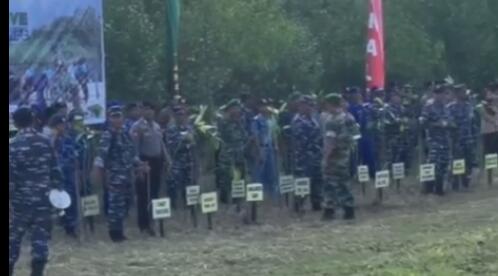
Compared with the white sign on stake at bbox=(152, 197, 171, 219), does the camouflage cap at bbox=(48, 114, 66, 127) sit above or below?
above

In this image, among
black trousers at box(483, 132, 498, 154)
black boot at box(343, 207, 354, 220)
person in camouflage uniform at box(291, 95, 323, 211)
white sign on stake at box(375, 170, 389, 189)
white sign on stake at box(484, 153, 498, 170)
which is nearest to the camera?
black boot at box(343, 207, 354, 220)

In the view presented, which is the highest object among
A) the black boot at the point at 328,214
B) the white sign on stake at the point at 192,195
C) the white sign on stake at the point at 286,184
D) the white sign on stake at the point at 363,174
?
the white sign on stake at the point at 363,174

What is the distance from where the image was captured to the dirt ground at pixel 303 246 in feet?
55.4

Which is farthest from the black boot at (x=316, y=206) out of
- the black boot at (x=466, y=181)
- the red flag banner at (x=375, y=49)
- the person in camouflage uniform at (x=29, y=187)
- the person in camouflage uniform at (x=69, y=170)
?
the person in camouflage uniform at (x=29, y=187)

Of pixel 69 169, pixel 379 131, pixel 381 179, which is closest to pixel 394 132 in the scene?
pixel 379 131

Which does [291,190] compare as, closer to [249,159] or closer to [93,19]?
[249,159]

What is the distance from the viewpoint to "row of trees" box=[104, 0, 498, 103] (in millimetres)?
30516

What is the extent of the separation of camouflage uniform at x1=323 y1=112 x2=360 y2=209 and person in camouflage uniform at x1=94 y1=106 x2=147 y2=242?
3.10 metres

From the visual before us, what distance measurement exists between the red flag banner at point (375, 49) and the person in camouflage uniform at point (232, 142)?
794 centimetres

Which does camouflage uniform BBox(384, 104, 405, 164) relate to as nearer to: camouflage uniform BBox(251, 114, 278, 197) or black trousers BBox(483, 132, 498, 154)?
black trousers BBox(483, 132, 498, 154)

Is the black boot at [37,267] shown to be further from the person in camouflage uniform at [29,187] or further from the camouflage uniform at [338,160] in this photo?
the camouflage uniform at [338,160]

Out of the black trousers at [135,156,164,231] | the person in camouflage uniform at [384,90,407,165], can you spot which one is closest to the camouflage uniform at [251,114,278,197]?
the black trousers at [135,156,164,231]

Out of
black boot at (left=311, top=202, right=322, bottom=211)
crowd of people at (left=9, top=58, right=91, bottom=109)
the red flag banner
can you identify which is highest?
the red flag banner

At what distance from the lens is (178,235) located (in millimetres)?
20750
